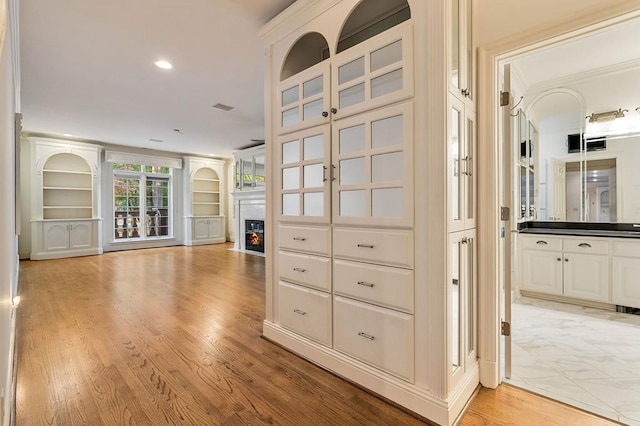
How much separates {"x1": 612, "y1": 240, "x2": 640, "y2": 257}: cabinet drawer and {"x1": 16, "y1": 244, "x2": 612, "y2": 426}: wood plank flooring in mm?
2320

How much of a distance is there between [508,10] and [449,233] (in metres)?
1.37

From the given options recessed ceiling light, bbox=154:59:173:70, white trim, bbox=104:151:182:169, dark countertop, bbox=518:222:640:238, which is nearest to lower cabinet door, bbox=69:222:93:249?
white trim, bbox=104:151:182:169

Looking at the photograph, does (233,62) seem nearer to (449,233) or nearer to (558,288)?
(449,233)

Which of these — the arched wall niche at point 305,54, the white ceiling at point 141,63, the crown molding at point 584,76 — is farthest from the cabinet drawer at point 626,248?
the white ceiling at point 141,63

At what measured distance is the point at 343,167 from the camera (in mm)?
1964

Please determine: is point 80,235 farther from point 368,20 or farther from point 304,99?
point 368,20

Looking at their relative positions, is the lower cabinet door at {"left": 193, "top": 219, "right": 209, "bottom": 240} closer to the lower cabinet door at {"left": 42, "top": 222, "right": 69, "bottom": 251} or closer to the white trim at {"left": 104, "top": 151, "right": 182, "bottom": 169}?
the white trim at {"left": 104, "top": 151, "right": 182, "bottom": 169}

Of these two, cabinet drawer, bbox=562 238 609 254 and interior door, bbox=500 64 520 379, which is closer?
interior door, bbox=500 64 520 379

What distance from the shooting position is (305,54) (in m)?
2.34

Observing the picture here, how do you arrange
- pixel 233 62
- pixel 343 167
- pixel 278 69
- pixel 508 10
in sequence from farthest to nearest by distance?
pixel 233 62, pixel 278 69, pixel 343 167, pixel 508 10

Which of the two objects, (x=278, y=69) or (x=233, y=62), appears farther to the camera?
(x=233, y=62)

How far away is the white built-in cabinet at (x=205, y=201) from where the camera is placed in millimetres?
8773

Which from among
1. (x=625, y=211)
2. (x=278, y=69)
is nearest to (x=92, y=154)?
(x=278, y=69)

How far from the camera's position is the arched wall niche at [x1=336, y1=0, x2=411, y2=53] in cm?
182
